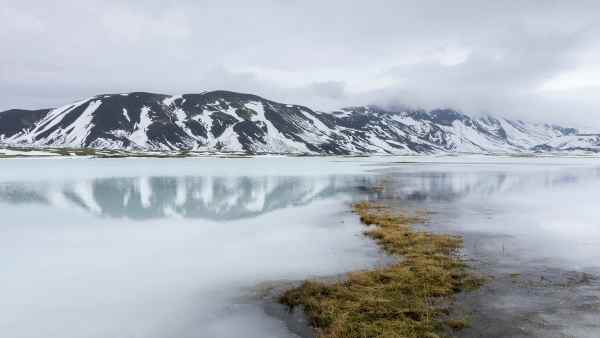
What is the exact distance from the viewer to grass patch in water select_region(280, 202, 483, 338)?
12.7 metres

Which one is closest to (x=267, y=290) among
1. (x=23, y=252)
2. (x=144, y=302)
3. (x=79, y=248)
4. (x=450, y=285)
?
(x=144, y=302)

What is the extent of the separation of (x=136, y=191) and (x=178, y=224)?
24.3 metres

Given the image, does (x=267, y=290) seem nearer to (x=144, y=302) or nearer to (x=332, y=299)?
(x=332, y=299)

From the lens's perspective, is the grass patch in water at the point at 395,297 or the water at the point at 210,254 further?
the water at the point at 210,254

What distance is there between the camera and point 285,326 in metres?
13.2

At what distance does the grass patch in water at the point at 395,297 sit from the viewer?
1268 cm

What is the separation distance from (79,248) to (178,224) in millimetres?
8464

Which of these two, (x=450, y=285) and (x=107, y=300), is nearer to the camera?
(x=107, y=300)

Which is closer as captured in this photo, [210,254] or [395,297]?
[395,297]

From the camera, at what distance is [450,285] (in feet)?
53.8

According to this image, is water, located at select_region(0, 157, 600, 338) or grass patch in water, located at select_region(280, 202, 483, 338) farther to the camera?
water, located at select_region(0, 157, 600, 338)

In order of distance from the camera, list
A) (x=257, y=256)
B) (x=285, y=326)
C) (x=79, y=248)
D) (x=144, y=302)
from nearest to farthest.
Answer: (x=285, y=326) → (x=144, y=302) → (x=257, y=256) → (x=79, y=248)

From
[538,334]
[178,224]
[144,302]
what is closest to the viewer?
[538,334]

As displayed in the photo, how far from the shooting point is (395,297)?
1538 centimetres
